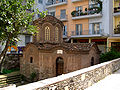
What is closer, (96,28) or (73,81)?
(73,81)

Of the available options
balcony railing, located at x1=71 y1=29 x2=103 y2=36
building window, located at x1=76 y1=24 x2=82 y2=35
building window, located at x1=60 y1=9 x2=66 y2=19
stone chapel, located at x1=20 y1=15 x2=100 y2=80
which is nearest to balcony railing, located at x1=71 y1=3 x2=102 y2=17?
building window, located at x1=76 y1=24 x2=82 y2=35

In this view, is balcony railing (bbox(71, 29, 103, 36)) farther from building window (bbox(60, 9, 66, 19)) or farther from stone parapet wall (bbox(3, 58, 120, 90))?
stone parapet wall (bbox(3, 58, 120, 90))

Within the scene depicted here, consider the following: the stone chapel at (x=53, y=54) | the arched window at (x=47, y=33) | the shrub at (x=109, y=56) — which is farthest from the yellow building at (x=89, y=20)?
the arched window at (x=47, y=33)

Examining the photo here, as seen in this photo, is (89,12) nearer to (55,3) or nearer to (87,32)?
(87,32)

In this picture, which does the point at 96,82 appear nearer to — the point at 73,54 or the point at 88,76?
the point at 88,76

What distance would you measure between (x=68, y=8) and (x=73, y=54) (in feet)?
45.2

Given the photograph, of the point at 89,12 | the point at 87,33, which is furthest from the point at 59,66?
the point at 89,12

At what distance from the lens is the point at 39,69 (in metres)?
17.6

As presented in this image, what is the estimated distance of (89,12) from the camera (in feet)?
77.0

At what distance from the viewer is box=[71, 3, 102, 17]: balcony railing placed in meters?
22.4

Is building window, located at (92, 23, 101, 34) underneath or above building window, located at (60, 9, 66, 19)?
underneath

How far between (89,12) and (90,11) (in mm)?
251

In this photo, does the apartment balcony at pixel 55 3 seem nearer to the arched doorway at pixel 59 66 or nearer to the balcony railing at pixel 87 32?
the balcony railing at pixel 87 32

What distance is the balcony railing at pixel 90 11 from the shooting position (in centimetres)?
2244
